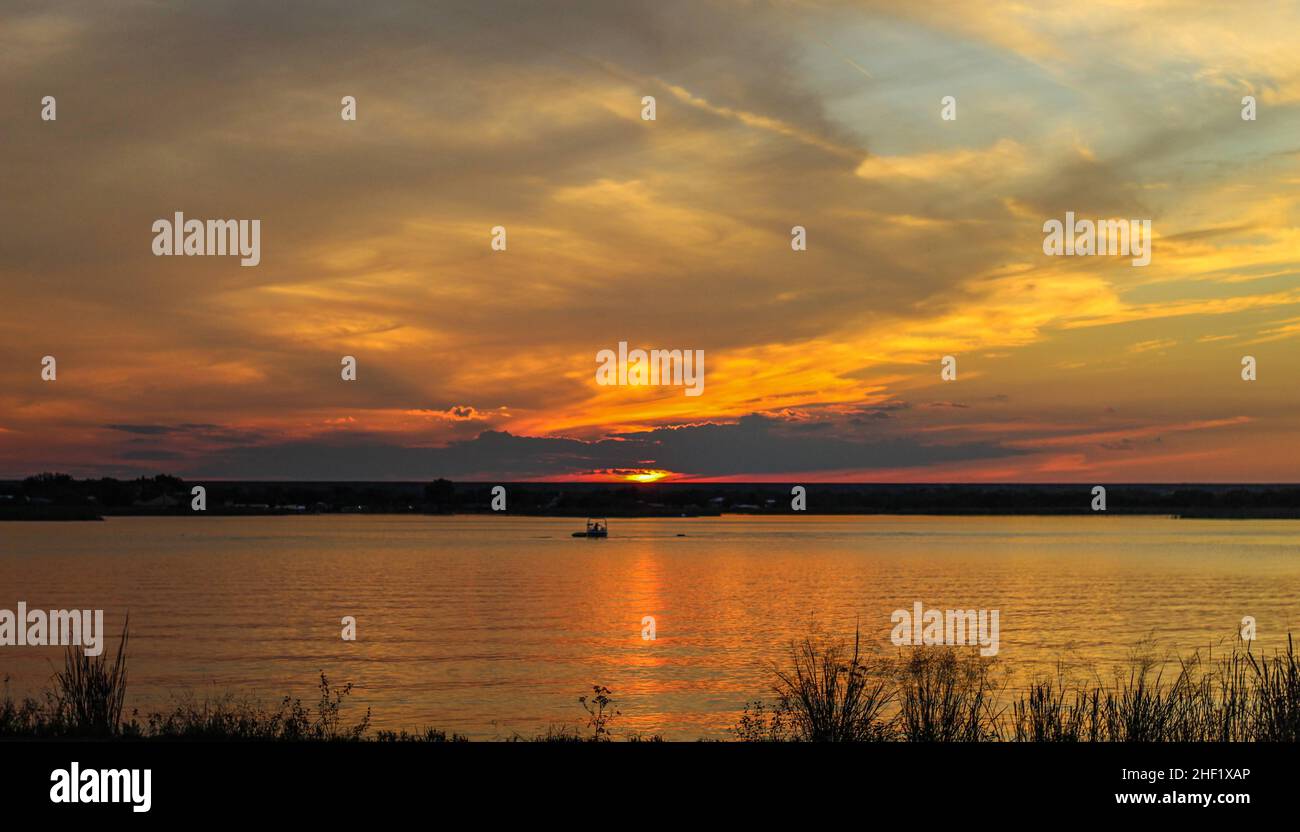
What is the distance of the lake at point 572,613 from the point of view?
42.8 meters

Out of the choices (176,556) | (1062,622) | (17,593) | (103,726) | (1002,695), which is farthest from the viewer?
(176,556)

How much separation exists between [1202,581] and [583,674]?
78.1 m

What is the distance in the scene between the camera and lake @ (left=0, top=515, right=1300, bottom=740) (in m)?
42.8

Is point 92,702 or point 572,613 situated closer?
point 92,702

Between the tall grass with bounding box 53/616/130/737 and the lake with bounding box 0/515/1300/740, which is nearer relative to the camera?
the tall grass with bounding box 53/616/130/737

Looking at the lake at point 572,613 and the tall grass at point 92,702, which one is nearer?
the tall grass at point 92,702

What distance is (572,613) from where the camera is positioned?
252 feet
